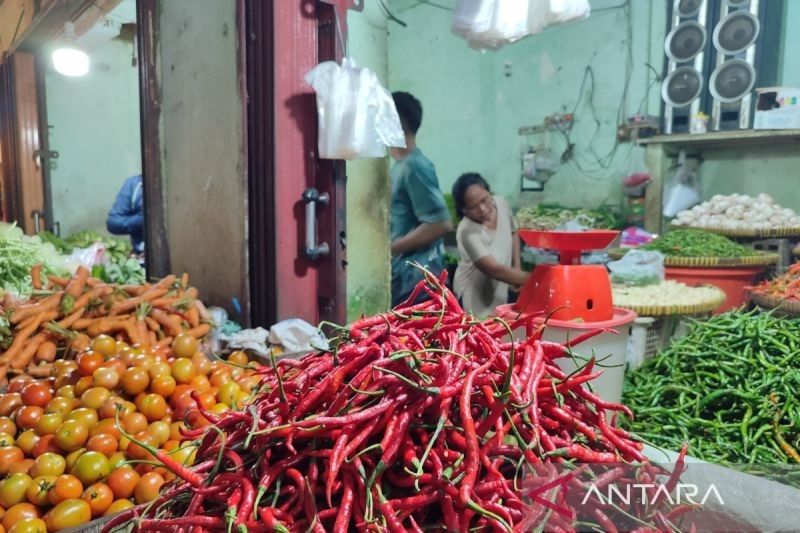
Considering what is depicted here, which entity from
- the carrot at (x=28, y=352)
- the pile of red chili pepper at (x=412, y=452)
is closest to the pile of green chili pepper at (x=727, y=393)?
the pile of red chili pepper at (x=412, y=452)

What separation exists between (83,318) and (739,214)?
640 centimetres

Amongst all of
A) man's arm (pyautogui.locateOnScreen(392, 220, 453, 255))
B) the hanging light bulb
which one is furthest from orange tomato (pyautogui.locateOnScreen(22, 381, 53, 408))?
the hanging light bulb

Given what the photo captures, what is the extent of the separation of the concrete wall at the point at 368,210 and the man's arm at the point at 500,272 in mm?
1072

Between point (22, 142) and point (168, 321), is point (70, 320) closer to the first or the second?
point (168, 321)

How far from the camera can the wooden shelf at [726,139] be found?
6324 millimetres

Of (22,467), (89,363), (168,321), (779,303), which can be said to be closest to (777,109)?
(779,303)

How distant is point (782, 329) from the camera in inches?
104

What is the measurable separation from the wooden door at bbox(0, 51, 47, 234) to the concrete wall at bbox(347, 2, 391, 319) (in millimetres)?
5617

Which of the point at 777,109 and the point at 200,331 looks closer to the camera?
the point at 200,331

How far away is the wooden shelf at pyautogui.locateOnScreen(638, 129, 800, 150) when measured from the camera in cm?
632

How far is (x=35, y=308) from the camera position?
305 centimetres

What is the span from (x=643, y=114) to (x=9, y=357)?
7.64 m

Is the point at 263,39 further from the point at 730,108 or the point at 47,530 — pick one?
the point at 730,108

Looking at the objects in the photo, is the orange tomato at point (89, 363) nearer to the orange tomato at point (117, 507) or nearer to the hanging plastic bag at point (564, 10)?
the orange tomato at point (117, 507)
